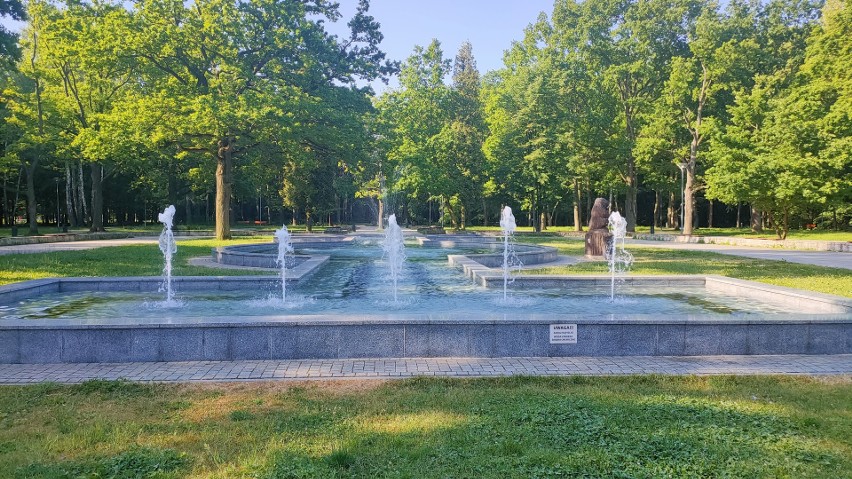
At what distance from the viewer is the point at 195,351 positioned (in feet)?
22.0

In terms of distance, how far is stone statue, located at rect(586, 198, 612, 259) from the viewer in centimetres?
2008

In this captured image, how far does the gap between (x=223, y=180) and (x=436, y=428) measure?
80.4ft

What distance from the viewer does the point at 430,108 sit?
134 feet

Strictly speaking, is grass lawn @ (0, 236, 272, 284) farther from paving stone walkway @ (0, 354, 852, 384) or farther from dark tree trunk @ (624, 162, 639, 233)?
dark tree trunk @ (624, 162, 639, 233)

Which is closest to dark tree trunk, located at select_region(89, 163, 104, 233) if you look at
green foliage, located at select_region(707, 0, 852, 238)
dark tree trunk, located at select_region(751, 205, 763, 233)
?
green foliage, located at select_region(707, 0, 852, 238)

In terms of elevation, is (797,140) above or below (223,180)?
above

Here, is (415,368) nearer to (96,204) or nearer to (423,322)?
(423,322)

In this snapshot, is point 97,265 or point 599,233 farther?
point 599,233

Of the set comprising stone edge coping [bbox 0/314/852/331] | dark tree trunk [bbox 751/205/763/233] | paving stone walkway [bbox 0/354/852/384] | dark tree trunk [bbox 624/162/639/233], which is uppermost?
dark tree trunk [bbox 624/162/639/233]

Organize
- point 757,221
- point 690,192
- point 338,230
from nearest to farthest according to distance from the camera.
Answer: point 690,192, point 757,221, point 338,230

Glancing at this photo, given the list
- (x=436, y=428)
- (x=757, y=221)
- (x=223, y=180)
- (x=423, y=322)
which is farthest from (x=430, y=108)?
(x=436, y=428)

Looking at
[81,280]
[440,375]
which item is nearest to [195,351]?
[440,375]

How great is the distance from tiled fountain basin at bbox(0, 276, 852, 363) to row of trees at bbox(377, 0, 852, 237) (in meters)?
27.4

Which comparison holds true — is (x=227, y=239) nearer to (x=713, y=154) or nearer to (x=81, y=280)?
(x=81, y=280)
